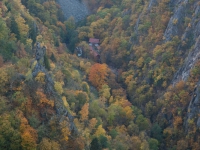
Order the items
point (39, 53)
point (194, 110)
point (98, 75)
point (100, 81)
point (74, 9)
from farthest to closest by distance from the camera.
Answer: point (74, 9) → point (98, 75) → point (100, 81) → point (194, 110) → point (39, 53)

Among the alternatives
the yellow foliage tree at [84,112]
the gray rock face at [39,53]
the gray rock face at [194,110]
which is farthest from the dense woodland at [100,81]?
the gray rock face at [39,53]

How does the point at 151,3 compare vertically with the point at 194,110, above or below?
above

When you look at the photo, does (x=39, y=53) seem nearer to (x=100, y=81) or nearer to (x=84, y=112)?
(x=84, y=112)

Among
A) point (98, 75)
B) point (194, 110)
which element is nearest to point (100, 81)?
point (98, 75)

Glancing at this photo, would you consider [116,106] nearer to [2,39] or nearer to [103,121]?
[103,121]

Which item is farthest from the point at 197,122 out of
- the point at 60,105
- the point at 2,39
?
the point at 2,39

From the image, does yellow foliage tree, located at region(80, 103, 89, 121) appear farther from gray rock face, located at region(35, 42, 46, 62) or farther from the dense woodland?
gray rock face, located at region(35, 42, 46, 62)

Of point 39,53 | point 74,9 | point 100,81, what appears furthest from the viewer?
point 74,9

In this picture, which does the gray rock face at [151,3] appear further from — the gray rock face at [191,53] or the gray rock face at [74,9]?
the gray rock face at [74,9]
